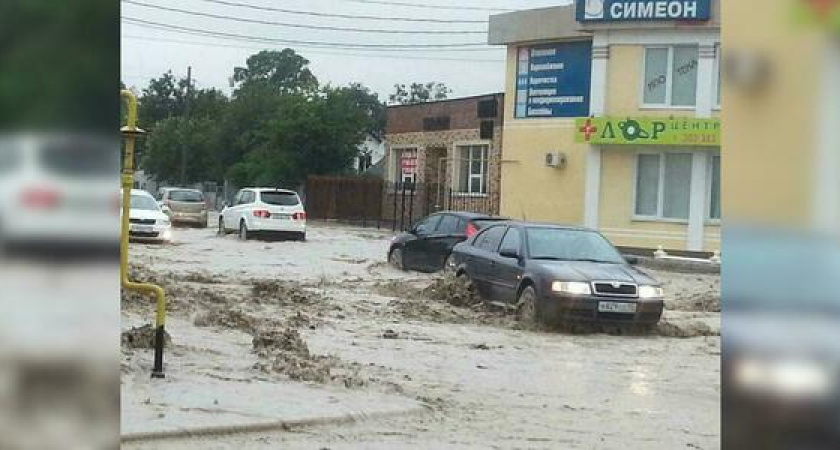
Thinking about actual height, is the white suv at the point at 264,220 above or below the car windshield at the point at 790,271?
below

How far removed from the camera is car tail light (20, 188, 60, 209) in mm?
1709

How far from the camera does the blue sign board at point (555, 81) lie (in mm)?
21375

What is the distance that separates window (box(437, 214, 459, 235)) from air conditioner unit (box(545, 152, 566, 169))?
5.48m

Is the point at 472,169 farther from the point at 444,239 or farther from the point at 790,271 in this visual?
the point at 790,271

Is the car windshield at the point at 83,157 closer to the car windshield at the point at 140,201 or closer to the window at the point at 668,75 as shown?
the car windshield at the point at 140,201

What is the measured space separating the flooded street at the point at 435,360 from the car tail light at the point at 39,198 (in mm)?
1410

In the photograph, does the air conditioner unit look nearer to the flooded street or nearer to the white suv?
the flooded street

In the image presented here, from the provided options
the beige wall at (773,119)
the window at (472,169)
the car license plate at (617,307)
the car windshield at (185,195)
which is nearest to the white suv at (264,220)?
the car windshield at (185,195)

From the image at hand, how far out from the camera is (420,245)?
1888 cm

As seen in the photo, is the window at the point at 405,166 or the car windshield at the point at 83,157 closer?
the car windshield at the point at 83,157

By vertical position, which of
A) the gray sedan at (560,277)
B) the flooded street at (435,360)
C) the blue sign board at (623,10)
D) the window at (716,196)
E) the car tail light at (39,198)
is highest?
the blue sign board at (623,10)

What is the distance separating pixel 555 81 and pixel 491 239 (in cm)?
1190

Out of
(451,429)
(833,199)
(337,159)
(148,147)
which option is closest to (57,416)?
(833,199)

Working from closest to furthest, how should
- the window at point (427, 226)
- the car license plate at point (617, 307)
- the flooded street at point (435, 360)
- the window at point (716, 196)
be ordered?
the window at point (716, 196), the flooded street at point (435, 360), the car license plate at point (617, 307), the window at point (427, 226)
